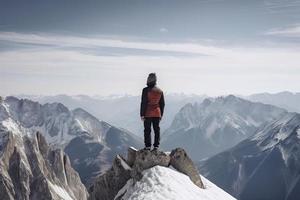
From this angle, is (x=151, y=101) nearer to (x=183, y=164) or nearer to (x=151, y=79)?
(x=151, y=79)

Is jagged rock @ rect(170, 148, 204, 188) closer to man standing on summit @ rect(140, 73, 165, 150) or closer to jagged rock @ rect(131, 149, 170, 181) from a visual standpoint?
jagged rock @ rect(131, 149, 170, 181)

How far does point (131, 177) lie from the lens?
37.4 m

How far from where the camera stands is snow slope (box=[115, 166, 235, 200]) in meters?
31.8

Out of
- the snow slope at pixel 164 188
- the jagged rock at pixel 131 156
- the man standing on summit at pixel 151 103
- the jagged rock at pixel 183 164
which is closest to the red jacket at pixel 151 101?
the man standing on summit at pixel 151 103

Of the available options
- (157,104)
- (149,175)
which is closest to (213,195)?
(149,175)

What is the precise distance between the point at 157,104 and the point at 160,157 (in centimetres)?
420

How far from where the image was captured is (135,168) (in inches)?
1448

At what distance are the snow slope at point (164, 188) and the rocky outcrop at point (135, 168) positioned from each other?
2.96 ft

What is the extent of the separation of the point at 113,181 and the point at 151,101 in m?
8.20

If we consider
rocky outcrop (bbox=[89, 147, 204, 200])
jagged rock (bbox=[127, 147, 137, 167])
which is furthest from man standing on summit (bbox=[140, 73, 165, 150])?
jagged rock (bbox=[127, 147, 137, 167])

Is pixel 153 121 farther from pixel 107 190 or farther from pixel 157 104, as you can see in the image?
pixel 107 190

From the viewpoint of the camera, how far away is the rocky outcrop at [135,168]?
36.5m

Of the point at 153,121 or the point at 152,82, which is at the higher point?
the point at 152,82

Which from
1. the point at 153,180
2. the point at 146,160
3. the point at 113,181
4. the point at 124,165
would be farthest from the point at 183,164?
the point at 113,181
